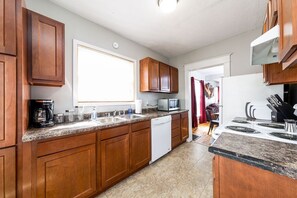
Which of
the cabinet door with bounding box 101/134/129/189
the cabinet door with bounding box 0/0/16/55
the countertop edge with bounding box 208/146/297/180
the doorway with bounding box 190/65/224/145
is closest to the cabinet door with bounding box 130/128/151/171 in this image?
the cabinet door with bounding box 101/134/129/189

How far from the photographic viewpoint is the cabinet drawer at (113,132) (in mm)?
1521

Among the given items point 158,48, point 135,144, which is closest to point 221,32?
point 158,48

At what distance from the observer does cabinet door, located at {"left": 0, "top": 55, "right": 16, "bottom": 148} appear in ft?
3.20

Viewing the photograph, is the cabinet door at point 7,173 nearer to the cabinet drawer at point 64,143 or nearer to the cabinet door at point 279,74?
the cabinet drawer at point 64,143

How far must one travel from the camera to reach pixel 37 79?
1.33 m

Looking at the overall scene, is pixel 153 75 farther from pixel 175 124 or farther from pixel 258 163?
pixel 258 163

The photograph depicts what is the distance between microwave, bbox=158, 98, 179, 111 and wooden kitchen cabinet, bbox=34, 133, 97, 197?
2.02 m

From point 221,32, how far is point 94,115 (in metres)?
2.98

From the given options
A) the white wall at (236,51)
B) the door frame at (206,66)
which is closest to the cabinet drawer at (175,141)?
the door frame at (206,66)

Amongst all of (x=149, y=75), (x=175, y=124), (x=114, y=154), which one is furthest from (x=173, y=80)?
(x=114, y=154)

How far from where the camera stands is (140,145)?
2041mm

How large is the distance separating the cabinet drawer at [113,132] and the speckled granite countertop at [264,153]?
1216 mm

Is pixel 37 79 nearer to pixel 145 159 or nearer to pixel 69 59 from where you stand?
pixel 69 59

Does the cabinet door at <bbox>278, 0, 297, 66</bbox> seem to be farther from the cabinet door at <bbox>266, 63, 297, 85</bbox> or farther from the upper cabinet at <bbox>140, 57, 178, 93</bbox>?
the upper cabinet at <bbox>140, 57, 178, 93</bbox>
